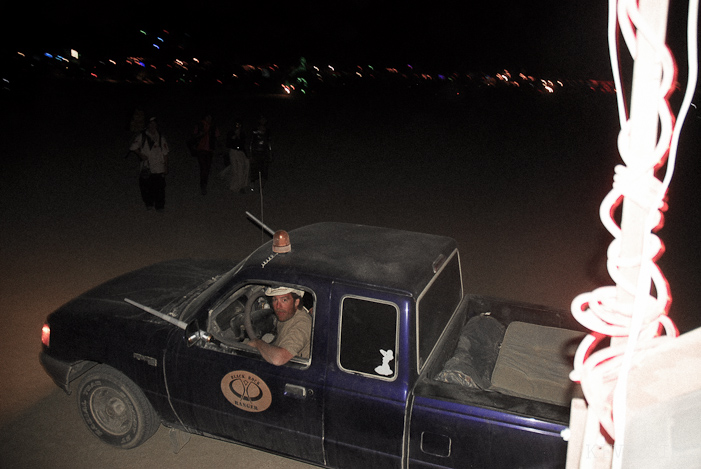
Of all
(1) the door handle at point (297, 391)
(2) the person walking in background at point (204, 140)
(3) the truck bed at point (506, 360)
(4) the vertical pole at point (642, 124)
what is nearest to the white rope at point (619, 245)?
(4) the vertical pole at point (642, 124)

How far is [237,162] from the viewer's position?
11773 millimetres

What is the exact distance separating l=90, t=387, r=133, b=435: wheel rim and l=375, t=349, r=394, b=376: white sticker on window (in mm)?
2121

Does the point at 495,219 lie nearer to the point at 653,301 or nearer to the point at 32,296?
the point at 32,296

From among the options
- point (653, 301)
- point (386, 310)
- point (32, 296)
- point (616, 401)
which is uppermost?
point (653, 301)

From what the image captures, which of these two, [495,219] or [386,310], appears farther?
[495,219]

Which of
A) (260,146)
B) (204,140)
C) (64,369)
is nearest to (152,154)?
(204,140)

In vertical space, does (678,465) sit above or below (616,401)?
below

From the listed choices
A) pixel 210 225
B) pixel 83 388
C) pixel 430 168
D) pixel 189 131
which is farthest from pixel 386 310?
pixel 189 131

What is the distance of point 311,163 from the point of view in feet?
52.9

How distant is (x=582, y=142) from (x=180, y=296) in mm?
19594

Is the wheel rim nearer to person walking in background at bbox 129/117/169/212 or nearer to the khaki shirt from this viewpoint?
the khaki shirt

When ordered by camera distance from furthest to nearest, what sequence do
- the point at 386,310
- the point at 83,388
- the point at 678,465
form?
the point at 83,388 < the point at 386,310 < the point at 678,465

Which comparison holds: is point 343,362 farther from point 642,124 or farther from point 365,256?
point 642,124

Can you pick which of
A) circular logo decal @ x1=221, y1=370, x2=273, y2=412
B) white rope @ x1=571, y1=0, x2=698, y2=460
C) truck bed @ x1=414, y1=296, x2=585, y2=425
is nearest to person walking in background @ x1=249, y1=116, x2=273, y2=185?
truck bed @ x1=414, y1=296, x2=585, y2=425
